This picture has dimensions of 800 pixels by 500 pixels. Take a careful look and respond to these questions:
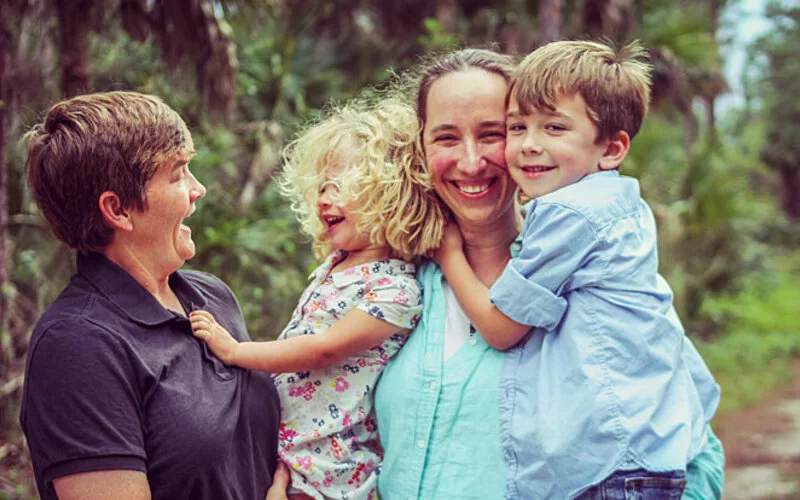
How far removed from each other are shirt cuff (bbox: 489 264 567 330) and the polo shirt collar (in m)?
0.88

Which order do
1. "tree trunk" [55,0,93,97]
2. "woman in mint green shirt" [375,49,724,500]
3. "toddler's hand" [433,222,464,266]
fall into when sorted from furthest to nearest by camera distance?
1. "tree trunk" [55,0,93,97]
2. "toddler's hand" [433,222,464,266]
3. "woman in mint green shirt" [375,49,724,500]

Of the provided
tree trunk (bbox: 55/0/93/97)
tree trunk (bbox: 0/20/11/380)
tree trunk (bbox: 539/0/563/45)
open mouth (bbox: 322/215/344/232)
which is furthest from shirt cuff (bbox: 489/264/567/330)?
tree trunk (bbox: 539/0/563/45)

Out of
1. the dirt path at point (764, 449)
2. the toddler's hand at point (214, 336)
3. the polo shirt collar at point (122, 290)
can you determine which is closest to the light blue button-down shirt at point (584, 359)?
the toddler's hand at point (214, 336)

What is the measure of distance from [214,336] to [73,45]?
13.0ft

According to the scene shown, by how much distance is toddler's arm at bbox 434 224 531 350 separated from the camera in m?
2.22

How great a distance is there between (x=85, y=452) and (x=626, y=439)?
131 cm

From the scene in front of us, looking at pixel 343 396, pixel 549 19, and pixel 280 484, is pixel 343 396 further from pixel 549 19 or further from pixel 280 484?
pixel 549 19

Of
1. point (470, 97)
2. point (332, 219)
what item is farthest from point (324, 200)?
point (470, 97)

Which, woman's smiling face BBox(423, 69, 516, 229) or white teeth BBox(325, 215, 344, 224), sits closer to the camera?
woman's smiling face BBox(423, 69, 516, 229)

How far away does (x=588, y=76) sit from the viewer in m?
2.28

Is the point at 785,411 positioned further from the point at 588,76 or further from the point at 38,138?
the point at 38,138

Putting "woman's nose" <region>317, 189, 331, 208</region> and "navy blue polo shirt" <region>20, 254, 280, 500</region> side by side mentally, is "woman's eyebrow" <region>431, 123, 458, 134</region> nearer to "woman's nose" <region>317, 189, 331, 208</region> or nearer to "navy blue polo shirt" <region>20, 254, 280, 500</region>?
"woman's nose" <region>317, 189, 331, 208</region>

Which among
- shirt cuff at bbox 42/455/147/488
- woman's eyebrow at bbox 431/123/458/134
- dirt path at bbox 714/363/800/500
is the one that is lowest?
dirt path at bbox 714/363/800/500

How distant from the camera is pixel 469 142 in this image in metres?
2.36
